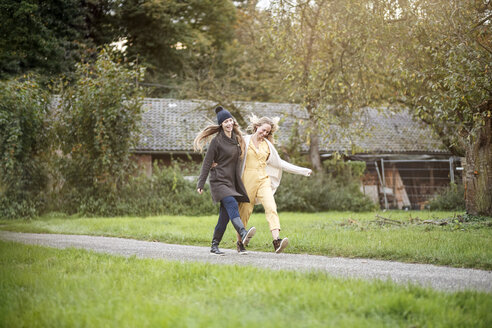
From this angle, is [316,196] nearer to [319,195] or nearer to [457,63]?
[319,195]

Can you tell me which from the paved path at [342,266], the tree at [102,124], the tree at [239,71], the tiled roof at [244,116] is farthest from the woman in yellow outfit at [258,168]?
the tiled roof at [244,116]

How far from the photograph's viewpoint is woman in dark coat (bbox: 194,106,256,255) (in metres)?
8.04

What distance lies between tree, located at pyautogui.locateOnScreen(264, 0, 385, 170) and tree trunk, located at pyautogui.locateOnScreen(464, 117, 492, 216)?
3.02 metres

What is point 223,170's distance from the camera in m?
8.16

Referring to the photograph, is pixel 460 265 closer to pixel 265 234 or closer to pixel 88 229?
pixel 265 234

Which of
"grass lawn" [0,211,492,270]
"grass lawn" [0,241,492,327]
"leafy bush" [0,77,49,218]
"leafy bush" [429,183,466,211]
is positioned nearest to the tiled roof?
"leafy bush" [429,183,466,211]

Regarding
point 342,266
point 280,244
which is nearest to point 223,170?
point 280,244

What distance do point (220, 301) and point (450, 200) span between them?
18588 mm

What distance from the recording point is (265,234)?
36.2ft

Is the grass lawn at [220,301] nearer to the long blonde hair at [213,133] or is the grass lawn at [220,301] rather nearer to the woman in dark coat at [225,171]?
the woman in dark coat at [225,171]

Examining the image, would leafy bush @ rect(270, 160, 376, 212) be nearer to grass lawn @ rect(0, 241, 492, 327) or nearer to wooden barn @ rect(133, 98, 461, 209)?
wooden barn @ rect(133, 98, 461, 209)

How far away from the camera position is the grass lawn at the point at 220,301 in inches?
155

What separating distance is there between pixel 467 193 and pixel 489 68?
496 cm

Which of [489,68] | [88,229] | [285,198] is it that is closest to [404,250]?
[489,68]
